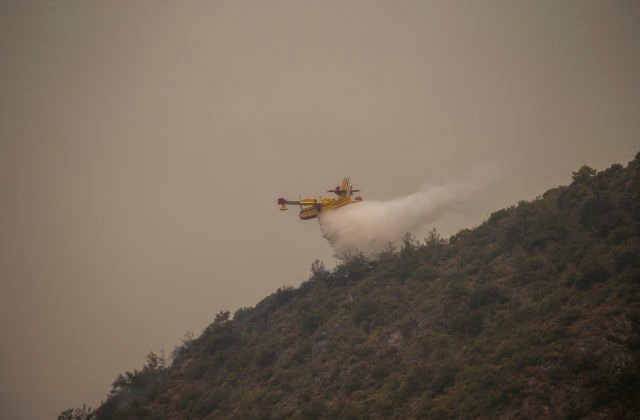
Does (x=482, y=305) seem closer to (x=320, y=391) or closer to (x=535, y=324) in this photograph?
(x=535, y=324)

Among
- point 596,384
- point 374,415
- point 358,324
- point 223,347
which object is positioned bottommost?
point 596,384

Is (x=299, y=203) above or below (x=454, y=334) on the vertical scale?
above

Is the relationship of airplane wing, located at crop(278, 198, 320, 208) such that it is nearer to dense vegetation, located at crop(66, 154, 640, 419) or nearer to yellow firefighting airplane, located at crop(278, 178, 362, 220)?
yellow firefighting airplane, located at crop(278, 178, 362, 220)

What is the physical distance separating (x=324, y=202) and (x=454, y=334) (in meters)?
25.8

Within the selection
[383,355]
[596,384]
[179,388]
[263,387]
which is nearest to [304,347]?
[263,387]

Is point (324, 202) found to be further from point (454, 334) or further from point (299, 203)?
point (454, 334)

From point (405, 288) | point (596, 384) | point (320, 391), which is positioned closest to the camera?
point (596, 384)

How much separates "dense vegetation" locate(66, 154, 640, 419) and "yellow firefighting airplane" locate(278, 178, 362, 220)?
8.91 meters

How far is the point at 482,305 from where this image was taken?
6150 cm

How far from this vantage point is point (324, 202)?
79.1m

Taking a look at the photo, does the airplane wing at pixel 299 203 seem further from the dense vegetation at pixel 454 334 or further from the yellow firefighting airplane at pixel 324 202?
the dense vegetation at pixel 454 334

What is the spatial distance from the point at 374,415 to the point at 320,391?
9600mm

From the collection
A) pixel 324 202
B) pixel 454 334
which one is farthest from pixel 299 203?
pixel 454 334

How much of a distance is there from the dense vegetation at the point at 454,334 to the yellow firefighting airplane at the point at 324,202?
891cm
